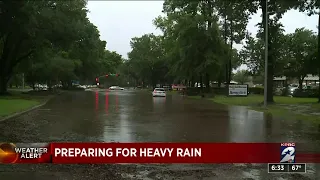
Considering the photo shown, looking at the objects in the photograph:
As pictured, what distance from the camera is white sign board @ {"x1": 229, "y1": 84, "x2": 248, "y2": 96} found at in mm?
37188

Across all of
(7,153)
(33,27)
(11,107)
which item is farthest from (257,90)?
(7,153)

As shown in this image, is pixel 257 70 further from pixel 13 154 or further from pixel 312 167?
pixel 13 154

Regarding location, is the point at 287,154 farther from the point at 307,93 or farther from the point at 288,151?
the point at 307,93

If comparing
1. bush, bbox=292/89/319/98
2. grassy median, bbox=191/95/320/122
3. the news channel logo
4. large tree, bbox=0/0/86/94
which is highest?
large tree, bbox=0/0/86/94

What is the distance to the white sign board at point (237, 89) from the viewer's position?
122 feet

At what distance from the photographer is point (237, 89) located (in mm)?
37438

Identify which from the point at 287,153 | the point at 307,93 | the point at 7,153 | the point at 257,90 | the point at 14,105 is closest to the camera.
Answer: the point at 7,153

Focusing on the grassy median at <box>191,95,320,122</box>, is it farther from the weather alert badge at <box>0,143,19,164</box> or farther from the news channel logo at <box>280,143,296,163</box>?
the weather alert badge at <box>0,143,19,164</box>

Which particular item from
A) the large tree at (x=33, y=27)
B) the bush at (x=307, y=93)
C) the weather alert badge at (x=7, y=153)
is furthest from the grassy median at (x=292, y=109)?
the large tree at (x=33, y=27)

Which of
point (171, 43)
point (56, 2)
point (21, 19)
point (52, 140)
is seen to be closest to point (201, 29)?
point (171, 43)

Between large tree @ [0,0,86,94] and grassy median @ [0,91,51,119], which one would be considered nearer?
grassy median @ [0,91,51,119]

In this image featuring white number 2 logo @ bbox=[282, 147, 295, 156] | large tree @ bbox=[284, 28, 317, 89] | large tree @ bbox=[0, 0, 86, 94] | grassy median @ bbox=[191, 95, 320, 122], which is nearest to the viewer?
white number 2 logo @ bbox=[282, 147, 295, 156]

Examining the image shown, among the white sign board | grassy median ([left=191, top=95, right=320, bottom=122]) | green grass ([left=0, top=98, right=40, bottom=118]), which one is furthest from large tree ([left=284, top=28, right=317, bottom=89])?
green grass ([left=0, top=98, right=40, bottom=118])

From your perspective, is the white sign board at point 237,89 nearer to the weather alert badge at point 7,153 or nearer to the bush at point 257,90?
the bush at point 257,90
